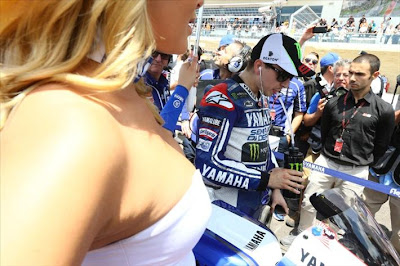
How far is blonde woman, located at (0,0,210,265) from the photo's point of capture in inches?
16.2

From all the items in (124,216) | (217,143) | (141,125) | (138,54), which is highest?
(138,54)

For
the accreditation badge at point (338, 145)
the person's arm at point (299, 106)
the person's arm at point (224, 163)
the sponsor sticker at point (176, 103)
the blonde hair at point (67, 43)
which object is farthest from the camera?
the person's arm at point (299, 106)

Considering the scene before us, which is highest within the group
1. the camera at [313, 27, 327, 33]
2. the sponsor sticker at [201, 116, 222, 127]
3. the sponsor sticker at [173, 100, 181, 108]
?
the camera at [313, 27, 327, 33]

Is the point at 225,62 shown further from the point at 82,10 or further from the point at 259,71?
the point at 82,10

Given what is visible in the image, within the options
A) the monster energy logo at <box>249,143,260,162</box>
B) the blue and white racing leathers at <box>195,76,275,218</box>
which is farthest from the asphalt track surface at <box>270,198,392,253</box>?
the monster energy logo at <box>249,143,260,162</box>

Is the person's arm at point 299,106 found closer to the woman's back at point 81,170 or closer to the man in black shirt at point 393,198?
the man in black shirt at point 393,198

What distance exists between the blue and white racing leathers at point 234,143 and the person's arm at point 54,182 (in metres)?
1.30

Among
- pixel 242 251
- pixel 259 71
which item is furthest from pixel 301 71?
pixel 242 251

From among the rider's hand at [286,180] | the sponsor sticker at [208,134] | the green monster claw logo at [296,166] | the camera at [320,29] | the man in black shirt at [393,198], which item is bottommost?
the man in black shirt at [393,198]

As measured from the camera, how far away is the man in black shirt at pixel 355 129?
3.14 metres

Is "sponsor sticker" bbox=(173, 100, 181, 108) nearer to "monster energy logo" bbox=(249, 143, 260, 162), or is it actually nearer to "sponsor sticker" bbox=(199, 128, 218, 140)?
"sponsor sticker" bbox=(199, 128, 218, 140)

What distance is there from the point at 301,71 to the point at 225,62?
256 centimetres

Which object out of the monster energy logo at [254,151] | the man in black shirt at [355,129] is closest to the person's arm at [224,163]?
the monster energy logo at [254,151]

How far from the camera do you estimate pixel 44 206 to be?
A: 0.41m
